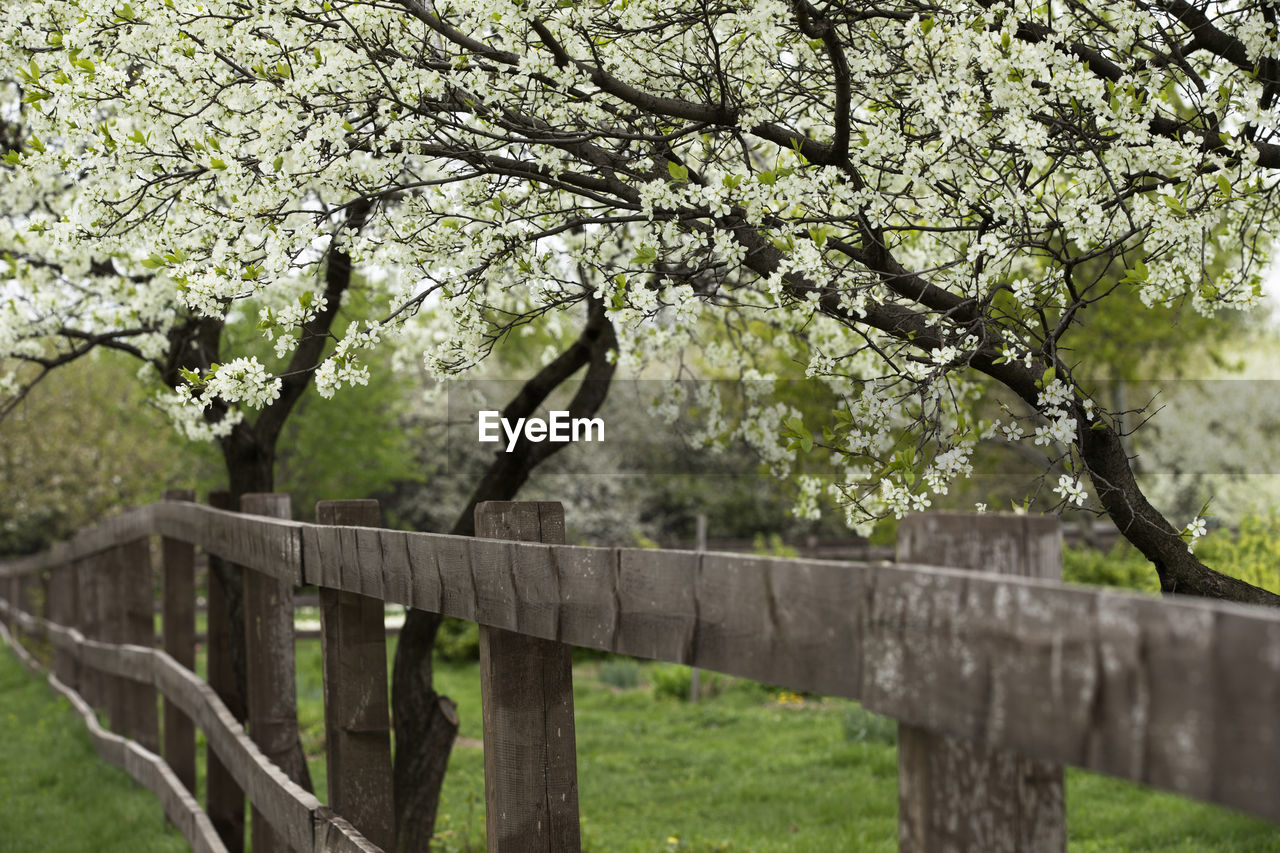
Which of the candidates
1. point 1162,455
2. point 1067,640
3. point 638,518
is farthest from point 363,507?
point 1162,455

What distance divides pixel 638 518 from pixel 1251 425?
49.0 feet

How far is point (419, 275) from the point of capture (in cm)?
467

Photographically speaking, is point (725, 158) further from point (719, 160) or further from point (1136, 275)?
point (1136, 275)

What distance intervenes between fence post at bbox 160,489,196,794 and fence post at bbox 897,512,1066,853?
590 centimetres

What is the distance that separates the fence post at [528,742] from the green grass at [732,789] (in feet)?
14.3

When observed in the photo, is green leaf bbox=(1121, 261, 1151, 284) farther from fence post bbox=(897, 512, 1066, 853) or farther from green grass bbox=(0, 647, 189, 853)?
green grass bbox=(0, 647, 189, 853)

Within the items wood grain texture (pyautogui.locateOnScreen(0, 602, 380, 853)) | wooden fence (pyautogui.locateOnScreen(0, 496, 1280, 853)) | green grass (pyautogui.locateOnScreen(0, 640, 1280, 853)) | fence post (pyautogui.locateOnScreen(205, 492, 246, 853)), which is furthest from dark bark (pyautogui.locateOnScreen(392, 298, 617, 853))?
wooden fence (pyautogui.locateOnScreen(0, 496, 1280, 853))

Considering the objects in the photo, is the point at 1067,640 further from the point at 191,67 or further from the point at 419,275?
the point at 191,67

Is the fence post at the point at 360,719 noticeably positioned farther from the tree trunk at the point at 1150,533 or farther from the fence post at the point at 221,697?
the tree trunk at the point at 1150,533

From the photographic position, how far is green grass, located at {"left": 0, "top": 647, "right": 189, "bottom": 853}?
21.2ft

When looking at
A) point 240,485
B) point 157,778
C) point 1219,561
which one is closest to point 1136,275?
point 240,485

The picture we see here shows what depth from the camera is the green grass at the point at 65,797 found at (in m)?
6.47

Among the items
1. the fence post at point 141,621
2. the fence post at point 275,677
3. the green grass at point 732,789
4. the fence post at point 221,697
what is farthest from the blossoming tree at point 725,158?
the fence post at point 141,621

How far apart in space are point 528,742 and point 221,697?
4142 millimetres
